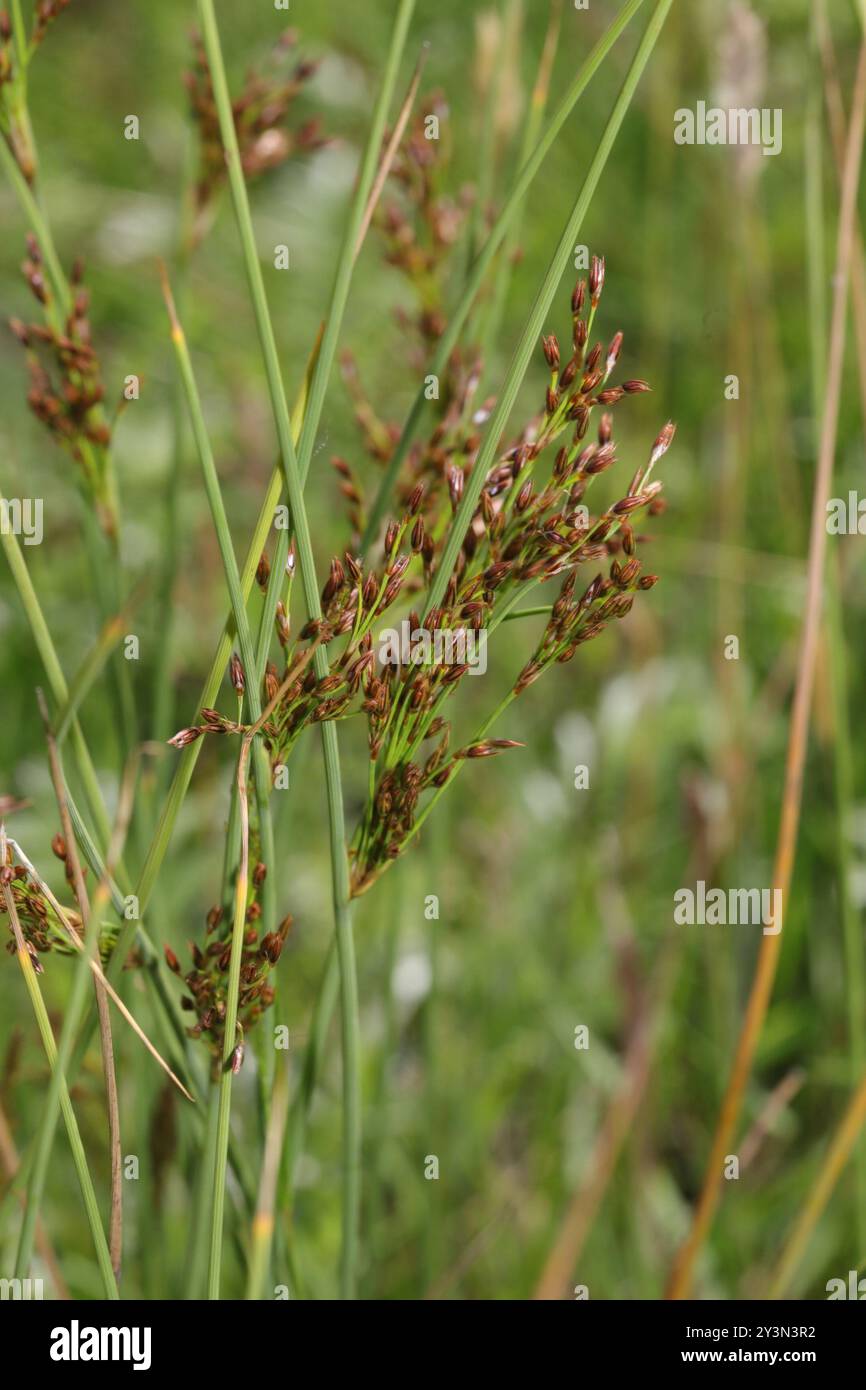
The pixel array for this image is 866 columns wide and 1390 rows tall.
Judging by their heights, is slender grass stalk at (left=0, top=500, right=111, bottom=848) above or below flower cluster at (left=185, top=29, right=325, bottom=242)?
below

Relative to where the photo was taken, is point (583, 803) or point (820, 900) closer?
point (820, 900)

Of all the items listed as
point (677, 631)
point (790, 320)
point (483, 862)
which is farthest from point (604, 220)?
point (483, 862)

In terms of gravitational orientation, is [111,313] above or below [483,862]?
above

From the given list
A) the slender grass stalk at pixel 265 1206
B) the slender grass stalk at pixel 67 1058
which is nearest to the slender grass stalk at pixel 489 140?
the slender grass stalk at pixel 67 1058

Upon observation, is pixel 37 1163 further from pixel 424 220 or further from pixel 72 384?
pixel 424 220

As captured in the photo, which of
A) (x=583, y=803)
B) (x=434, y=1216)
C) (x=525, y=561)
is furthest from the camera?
(x=583, y=803)

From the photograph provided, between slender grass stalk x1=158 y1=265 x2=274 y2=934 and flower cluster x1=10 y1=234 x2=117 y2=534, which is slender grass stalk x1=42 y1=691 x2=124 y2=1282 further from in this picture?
flower cluster x1=10 y1=234 x2=117 y2=534

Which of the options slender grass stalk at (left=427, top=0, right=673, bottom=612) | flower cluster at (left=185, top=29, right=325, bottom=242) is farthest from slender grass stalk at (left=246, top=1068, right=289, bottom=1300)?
flower cluster at (left=185, top=29, right=325, bottom=242)

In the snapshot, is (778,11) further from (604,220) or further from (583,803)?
(583,803)
